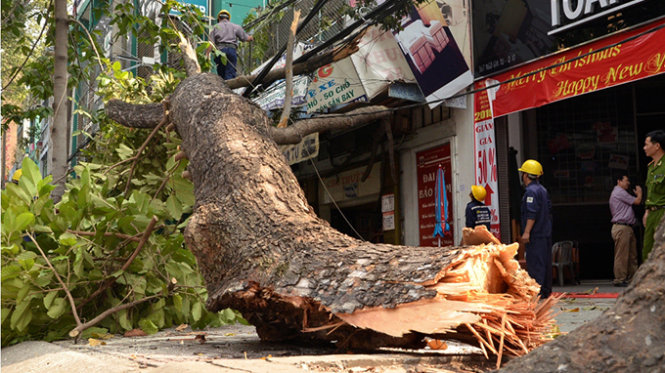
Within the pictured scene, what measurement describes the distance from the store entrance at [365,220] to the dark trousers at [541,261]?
5996 millimetres

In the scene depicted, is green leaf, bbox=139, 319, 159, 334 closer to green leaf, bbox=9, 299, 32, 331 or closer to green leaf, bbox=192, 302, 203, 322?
green leaf, bbox=192, 302, 203, 322

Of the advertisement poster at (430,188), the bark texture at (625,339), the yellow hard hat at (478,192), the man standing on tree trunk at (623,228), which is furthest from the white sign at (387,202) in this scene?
the bark texture at (625,339)

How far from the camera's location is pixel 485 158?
929cm

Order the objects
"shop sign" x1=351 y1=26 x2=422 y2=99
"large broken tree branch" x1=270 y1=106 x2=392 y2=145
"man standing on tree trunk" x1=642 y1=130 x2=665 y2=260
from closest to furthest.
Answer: "man standing on tree trunk" x1=642 y1=130 x2=665 y2=260
"large broken tree branch" x1=270 y1=106 x2=392 y2=145
"shop sign" x1=351 y1=26 x2=422 y2=99

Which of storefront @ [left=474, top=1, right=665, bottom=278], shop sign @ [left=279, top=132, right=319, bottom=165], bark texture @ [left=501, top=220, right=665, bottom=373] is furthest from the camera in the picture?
shop sign @ [left=279, top=132, right=319, bottom=165]

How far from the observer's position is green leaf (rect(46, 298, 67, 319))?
4.20m

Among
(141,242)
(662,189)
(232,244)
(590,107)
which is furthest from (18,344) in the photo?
(590,107)

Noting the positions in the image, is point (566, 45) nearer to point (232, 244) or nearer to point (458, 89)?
point (458, 89)

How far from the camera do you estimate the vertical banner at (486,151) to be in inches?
353

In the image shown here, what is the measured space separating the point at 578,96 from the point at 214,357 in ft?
31.2

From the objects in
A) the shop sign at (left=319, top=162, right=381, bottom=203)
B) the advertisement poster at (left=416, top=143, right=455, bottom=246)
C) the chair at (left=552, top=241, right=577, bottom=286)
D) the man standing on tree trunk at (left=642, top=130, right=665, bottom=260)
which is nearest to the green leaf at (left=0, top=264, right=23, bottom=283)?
the man standing on tree trunk at (left=642, top=130, right=665, bottom=260)

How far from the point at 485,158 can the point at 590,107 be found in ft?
11.8

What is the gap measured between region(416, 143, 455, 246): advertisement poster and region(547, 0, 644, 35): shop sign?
3074 mm

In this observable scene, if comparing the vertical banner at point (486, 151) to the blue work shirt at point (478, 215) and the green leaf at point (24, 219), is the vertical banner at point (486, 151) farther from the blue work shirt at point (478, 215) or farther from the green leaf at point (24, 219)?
the green leaf at point (24, 219)
